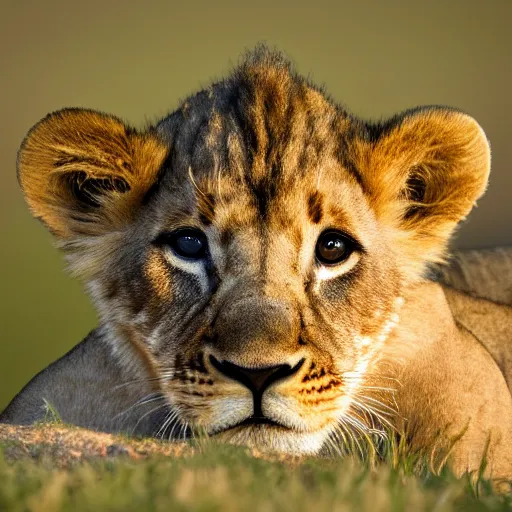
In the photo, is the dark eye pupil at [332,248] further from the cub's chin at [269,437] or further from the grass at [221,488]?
the grass at [221,488]

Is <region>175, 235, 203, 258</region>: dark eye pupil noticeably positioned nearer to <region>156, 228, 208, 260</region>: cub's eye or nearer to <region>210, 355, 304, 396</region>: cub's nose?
<region>156, 228, 208, 260</region>: cub's eye

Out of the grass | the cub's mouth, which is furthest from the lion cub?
the grass

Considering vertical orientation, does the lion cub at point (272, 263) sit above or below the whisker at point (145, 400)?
above

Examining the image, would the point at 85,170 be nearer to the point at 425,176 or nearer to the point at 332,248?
the point at 332,248

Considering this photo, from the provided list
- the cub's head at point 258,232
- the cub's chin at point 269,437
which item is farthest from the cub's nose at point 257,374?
the cub's chin at point 269,437

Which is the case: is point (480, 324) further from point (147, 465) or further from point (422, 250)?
point (147, 465)

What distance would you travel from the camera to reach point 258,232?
11.2 feet

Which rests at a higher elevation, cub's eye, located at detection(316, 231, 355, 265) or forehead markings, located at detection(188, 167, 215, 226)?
forehead markings, located at detection(188, 167, 215, 226)

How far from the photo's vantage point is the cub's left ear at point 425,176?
12.4 feet

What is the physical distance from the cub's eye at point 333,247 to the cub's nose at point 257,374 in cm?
65

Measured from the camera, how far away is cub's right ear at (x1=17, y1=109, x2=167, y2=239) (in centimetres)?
376

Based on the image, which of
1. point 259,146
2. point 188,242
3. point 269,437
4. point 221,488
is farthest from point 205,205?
point 221,488

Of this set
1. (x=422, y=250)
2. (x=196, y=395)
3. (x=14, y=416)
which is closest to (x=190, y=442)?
(x=196, y=395)

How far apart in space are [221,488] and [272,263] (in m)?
1.71
